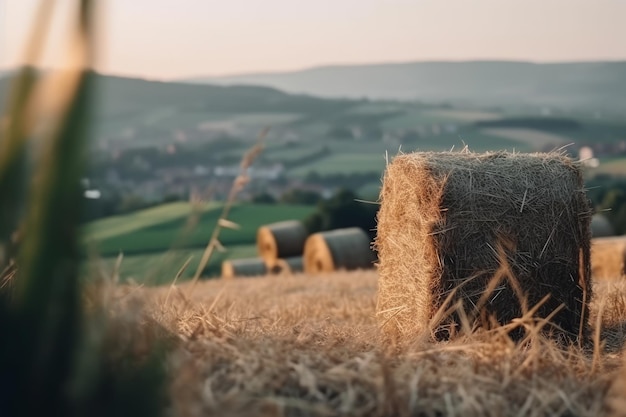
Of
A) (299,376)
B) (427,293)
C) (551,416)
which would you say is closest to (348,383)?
(299,376)

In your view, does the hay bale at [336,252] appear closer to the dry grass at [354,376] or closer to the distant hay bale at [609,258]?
the distant hay bale at [609,258]

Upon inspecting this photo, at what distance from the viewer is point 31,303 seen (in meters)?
2.08

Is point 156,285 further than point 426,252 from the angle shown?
No

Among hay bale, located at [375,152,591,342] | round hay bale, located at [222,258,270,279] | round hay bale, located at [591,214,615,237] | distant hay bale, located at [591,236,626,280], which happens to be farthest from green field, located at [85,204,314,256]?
round hay bale, located at [591,214,615,237]

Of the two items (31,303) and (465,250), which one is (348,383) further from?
(465,250)

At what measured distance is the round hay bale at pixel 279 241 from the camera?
18.3 m

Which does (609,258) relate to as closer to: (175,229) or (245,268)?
(245,268)

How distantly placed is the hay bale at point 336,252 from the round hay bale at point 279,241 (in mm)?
1750

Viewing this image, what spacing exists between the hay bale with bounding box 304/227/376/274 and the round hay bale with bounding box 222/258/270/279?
75.5 inches

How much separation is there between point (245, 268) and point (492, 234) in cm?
1356

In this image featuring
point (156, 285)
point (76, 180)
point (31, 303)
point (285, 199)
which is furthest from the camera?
point (285, 199)

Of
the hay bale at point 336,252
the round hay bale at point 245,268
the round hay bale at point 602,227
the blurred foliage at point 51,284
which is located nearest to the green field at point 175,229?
the blurred foliage at point 51,284

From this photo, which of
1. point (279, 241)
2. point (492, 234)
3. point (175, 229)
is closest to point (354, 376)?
point (175, 229)

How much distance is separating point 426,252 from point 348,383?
2416 millimetres
